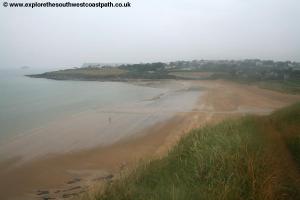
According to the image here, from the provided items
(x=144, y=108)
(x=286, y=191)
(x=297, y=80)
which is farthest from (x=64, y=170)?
(x=297, y=80)

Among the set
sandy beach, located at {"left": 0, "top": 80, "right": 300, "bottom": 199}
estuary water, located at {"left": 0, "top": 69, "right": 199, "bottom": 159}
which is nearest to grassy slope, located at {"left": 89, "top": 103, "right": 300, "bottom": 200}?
sandy beach, located at {"left": 0, "top": 80, "right": 300, "bottom": 199}

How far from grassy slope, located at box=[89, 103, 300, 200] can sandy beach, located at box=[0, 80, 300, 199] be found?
109 centimetres

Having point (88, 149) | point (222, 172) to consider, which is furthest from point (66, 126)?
point (222, 172)

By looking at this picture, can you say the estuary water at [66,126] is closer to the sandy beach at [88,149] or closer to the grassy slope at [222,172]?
the sandy beach at [88,149]

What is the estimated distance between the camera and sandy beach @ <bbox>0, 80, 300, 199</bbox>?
30.0 feet

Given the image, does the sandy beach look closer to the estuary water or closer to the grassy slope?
the estuary water

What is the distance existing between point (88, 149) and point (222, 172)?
9006 millimetres

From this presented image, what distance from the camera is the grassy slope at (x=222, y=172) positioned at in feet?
14.2

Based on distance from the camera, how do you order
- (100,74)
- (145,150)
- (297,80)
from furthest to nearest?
(100,74) → (297,80) → (145,150)

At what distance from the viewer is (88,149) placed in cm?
1295

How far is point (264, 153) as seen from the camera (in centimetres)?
546

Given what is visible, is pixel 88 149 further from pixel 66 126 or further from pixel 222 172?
pixel 222 172

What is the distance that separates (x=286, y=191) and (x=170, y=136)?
10358 mm

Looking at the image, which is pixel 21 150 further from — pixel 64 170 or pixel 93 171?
pixel 93 171
